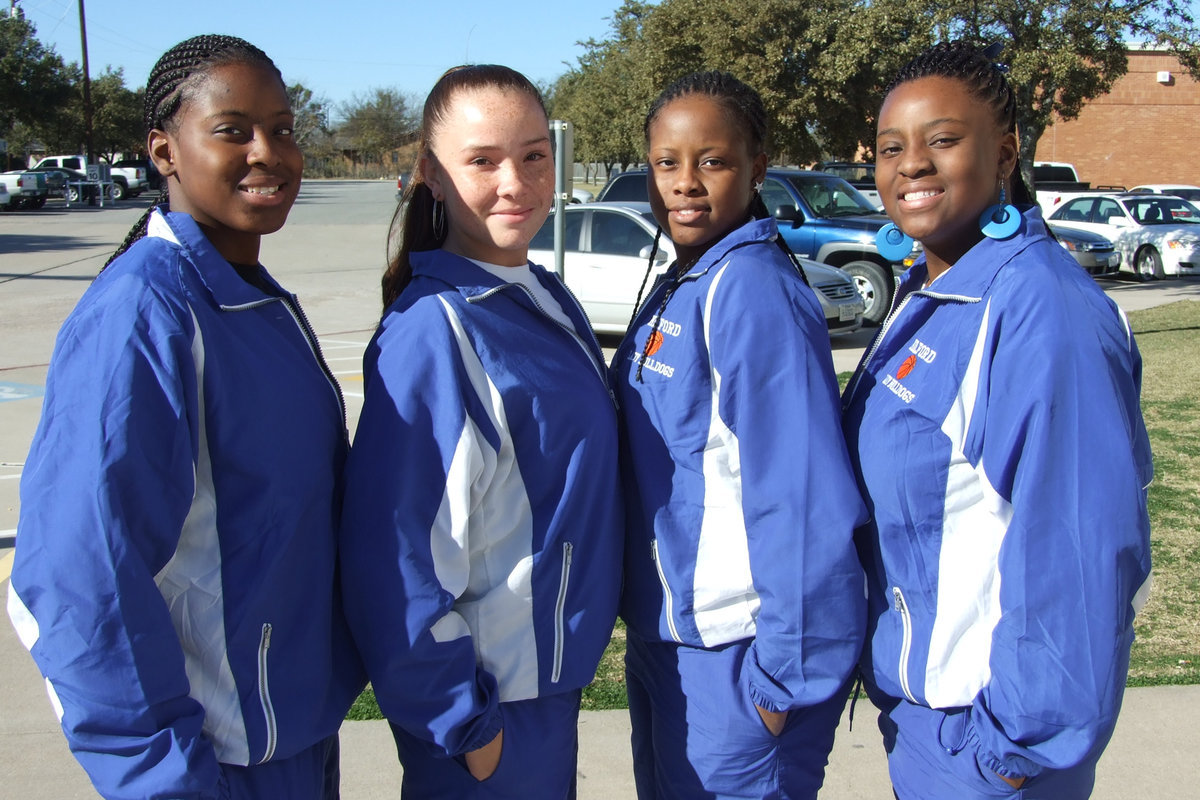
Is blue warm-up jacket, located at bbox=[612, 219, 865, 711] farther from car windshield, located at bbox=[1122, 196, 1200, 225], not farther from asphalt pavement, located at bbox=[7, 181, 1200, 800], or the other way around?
car windshield, located at bbox=[1122, 196, 1200, 225]

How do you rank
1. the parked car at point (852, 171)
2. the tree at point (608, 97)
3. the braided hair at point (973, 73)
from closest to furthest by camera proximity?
the braided hair at point (973, 73) < the parked car at point (852, 171) < the tree at point (608, 97)

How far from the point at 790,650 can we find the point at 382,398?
2.98 feet

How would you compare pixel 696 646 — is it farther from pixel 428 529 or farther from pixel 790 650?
pixel 428 529

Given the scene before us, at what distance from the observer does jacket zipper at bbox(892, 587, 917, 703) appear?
1925mm

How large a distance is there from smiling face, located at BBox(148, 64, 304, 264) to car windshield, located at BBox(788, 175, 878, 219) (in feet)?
39.4

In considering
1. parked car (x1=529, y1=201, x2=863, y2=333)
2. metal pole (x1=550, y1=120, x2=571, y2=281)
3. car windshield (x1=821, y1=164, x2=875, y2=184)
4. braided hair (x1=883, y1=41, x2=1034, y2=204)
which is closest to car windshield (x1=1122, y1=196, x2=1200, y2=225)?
car windshield (x1=821, y1=164, x2=875, y2=184)

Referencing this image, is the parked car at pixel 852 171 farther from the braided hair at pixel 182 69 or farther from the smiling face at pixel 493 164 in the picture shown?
the braided hair at pixel 182 69

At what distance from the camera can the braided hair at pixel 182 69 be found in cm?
179

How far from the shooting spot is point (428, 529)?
1.74 metres

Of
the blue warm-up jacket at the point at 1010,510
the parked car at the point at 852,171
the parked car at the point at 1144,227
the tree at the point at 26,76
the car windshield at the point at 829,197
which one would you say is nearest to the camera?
the blue warm-up jacket at the point at 1010,510

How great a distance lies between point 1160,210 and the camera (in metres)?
18.5

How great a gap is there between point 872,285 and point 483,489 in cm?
1144

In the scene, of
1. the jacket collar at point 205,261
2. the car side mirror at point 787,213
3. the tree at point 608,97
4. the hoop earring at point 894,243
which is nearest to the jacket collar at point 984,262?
Result: the hoop earring at point 894,243

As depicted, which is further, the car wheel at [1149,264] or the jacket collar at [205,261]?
the car wheel at [1149,264]
